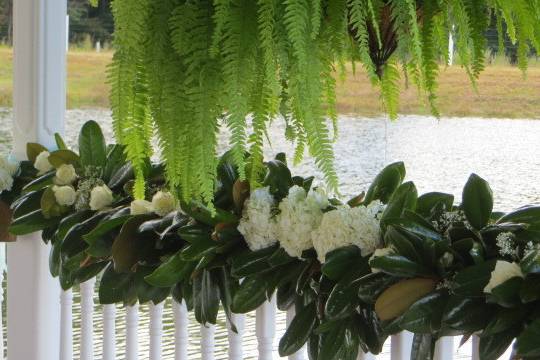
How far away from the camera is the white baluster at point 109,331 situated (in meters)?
1.67

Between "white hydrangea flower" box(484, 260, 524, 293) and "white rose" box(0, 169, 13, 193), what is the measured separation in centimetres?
117

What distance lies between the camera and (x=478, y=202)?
1101 millimetres

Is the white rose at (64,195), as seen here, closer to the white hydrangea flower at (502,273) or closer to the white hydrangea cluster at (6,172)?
the white hydrangea cluster at (6,172)

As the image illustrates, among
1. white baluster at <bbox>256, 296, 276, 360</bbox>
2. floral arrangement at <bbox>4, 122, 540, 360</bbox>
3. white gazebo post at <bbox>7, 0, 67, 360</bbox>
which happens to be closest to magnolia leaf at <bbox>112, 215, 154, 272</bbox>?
floral arrangement at <bbox>4, 122, 540, 360</bbox>

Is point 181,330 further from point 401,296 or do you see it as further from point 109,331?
point 401,296

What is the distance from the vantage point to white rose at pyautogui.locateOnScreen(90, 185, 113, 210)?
1596mm

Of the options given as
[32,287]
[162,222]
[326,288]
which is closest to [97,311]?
[32,287]

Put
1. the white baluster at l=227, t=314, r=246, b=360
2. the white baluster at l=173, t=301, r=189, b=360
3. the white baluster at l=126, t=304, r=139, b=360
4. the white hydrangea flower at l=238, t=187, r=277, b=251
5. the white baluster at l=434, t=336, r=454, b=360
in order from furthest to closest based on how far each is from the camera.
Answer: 1. the white baluster at l=126, t=304, r=139, b=360
2. the white baluster at l=173, t=301, r=189, b=360
3. the white baluster at l=227, t=314, r=246, b=360
4. the white hydrangea flower at l=238, t=187, r=277, b=251
5. the white baluster at l=434, t=336, r=454, b=360

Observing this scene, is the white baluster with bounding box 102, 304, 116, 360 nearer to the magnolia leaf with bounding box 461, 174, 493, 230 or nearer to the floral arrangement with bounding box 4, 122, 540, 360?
the floral arrangement with bounding box 4, 122, 540, 360

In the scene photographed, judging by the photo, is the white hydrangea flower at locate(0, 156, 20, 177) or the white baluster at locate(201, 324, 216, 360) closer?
the white baluster at locate(201, 324, 216, 360)

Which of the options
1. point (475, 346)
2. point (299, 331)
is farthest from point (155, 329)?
point (475, 346)

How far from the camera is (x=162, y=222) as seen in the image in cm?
143

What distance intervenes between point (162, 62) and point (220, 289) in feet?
1.63

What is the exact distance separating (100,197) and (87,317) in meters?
0.30
